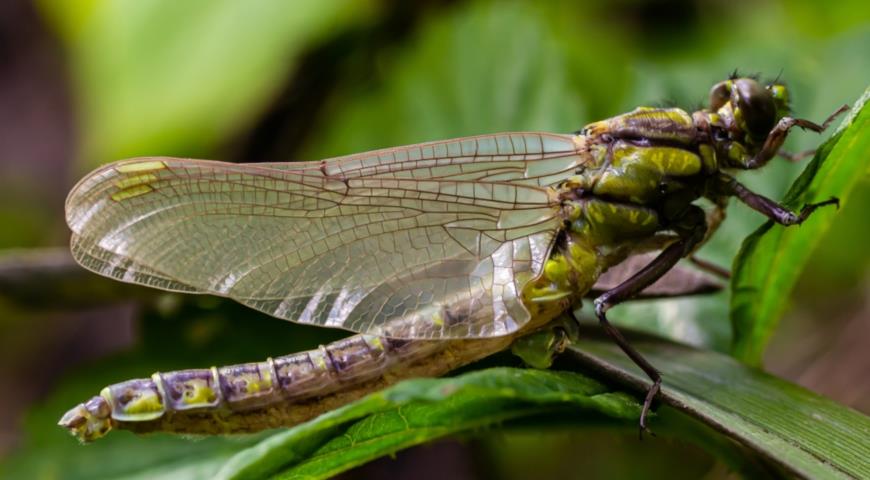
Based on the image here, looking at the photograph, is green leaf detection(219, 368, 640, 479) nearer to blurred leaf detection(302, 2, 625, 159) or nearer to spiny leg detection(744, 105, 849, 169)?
spiny leg detection(744, 105, 849, 169)

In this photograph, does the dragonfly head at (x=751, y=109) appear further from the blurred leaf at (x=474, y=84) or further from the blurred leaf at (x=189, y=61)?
the blurred leaf at (x=189, y=61)

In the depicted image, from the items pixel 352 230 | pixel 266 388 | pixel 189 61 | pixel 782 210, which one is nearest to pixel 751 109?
pixel 782 210

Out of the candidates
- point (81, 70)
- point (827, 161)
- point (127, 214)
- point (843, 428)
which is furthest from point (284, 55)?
point (843, 428)

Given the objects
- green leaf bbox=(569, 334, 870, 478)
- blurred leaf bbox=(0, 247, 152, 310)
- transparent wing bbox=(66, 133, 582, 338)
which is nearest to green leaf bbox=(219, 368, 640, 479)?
green leaf bbox=(569, 334, 870, 478)

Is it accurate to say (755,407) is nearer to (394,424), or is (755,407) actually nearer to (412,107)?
(394,424)

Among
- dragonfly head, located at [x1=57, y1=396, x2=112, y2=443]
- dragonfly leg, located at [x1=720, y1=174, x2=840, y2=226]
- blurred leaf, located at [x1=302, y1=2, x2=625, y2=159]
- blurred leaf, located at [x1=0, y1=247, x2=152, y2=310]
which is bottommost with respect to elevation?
dragonfly leg, located at [x1=720, y1=174, x2=840, y2=226]

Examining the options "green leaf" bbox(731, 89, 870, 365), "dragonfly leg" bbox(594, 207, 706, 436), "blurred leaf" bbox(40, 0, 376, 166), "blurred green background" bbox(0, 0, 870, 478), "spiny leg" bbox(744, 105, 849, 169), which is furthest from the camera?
"blurred leaf" bbox(40, 0, 376, 166)

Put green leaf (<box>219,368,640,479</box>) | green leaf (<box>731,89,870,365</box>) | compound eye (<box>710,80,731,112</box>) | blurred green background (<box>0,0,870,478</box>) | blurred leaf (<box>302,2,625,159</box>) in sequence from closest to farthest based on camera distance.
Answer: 1. green leaf (<box>219,368,640,479</box>)
2. green leaf (<box>731,89,870,365</box>)
3. compound eye (<box>710,80,731,112</box>)
4. blurred green background (<box>0,0,870,478</box>)
5. blurred leaf (<box>302,2,625,159</box>)

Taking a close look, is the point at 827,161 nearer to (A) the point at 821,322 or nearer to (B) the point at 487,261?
(B) the point at 487,261
